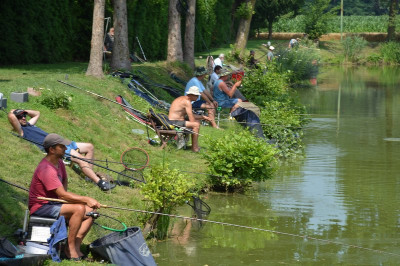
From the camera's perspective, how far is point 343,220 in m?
11.7

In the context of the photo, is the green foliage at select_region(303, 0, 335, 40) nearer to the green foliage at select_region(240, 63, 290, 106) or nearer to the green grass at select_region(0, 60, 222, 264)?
the green foliage at select_region(240, 63, 290, 106)

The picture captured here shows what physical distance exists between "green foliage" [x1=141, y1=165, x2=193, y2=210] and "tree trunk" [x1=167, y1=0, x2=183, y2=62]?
1628 cm

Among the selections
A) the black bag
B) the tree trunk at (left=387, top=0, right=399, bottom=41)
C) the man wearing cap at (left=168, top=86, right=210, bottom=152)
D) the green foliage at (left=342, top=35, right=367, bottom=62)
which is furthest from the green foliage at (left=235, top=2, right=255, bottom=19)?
the black bag

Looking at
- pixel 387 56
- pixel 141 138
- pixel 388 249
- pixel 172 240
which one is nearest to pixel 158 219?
pixel 172 240

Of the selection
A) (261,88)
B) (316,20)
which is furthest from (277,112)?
(316,20)

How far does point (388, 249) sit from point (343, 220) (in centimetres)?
157

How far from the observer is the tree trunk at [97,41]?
62.1 ft

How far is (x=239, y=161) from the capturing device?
12977mm

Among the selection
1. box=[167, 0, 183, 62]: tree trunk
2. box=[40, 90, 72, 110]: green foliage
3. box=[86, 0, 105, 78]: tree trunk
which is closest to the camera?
box=[40, 90, 72, 110]: green foliage

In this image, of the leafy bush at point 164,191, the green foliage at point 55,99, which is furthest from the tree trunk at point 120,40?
the leafy bush at point 164,191

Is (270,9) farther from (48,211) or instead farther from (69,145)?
(48,211)

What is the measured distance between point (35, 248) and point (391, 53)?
49225 millimetres

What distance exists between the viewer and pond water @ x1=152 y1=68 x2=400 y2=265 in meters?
9.85

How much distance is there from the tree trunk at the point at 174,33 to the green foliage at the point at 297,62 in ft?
20.9
